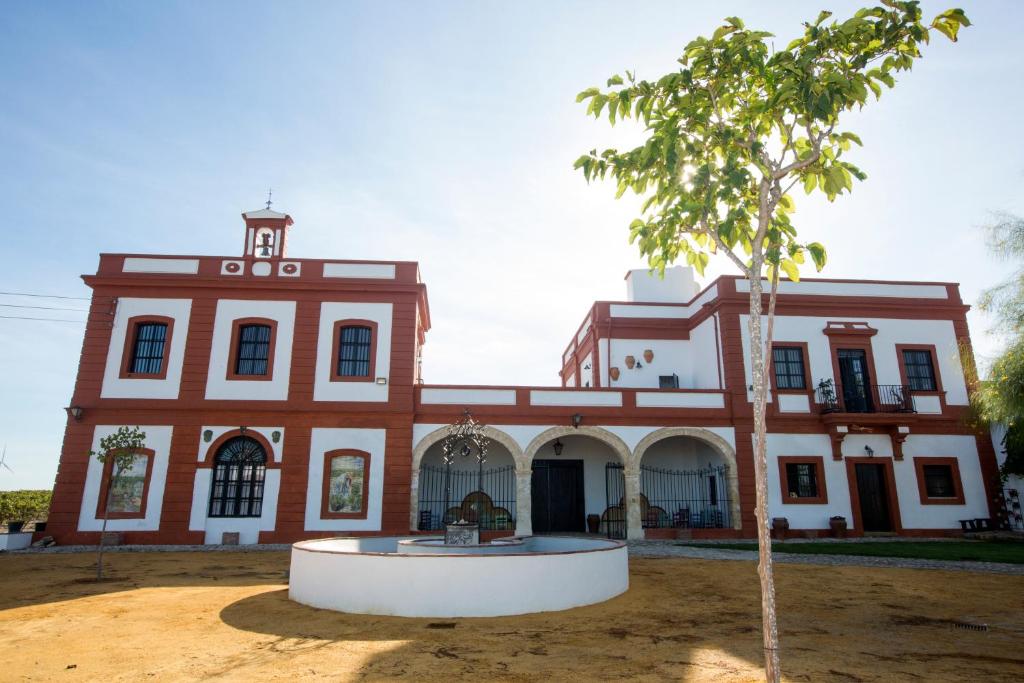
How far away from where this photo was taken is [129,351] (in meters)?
16.8

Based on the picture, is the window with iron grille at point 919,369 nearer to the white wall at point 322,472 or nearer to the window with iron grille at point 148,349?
the white wall at point 322,472

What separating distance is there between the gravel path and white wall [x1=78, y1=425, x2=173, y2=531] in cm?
1202

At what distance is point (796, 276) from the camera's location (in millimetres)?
5121

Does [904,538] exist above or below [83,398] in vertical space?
below

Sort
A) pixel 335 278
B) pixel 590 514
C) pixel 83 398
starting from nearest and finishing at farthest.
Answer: pixel 83 398 → pixel 335 278 → pixel 590 514

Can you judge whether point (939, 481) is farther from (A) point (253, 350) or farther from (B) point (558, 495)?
(A) point (253, 350)

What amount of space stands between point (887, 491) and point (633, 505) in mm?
7680

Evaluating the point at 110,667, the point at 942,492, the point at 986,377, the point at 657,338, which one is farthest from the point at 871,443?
the point at 110,667

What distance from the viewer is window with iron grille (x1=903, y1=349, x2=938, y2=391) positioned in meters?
18.9

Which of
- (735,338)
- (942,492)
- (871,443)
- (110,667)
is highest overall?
(735,338)

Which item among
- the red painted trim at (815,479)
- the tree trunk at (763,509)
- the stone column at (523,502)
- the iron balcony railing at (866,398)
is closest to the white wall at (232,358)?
the stone column at (523,502)

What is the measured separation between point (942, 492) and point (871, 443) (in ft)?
8.48

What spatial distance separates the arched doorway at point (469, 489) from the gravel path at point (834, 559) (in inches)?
185

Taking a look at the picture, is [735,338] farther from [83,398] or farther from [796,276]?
[83,398]
